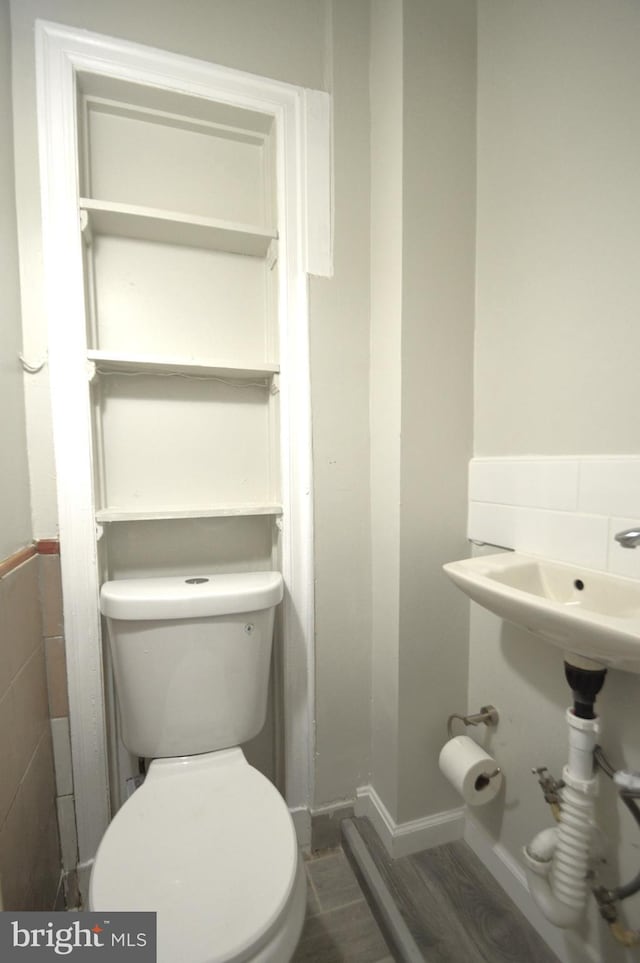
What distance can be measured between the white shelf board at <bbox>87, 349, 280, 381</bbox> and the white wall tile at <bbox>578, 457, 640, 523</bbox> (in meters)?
0.80

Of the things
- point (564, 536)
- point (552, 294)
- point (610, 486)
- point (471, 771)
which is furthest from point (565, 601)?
point (552, 294)

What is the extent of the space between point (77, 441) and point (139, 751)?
2.55 ft

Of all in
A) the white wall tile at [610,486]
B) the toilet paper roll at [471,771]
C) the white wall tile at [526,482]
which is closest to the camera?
Result: the white wall tile at [610,486]

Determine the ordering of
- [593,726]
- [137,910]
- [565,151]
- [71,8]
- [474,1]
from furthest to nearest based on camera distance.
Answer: [474,1], [71,8], [565,151], [593,726], [137,910]

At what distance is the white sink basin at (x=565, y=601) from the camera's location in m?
0.56

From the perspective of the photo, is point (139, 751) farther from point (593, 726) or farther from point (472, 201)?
point (472, 201)

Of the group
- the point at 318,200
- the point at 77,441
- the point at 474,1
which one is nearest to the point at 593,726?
the point at 77,441

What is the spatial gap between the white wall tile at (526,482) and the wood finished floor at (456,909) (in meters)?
0.98

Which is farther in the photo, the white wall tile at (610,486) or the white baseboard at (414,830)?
the white baseboard at (414,830)

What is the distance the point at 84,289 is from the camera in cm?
103

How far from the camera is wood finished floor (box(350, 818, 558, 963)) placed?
2.83ft

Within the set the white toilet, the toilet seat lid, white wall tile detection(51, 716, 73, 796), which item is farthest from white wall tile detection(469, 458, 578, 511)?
white wall tile detection(51, 716, 73, 796)

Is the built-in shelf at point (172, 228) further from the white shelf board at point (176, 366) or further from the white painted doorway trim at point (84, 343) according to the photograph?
the white shelf board at point (176, 366)

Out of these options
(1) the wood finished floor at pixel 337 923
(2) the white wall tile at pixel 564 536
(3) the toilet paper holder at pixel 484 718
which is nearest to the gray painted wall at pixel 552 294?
(3) the toilet paper holder at pixel 484 718
